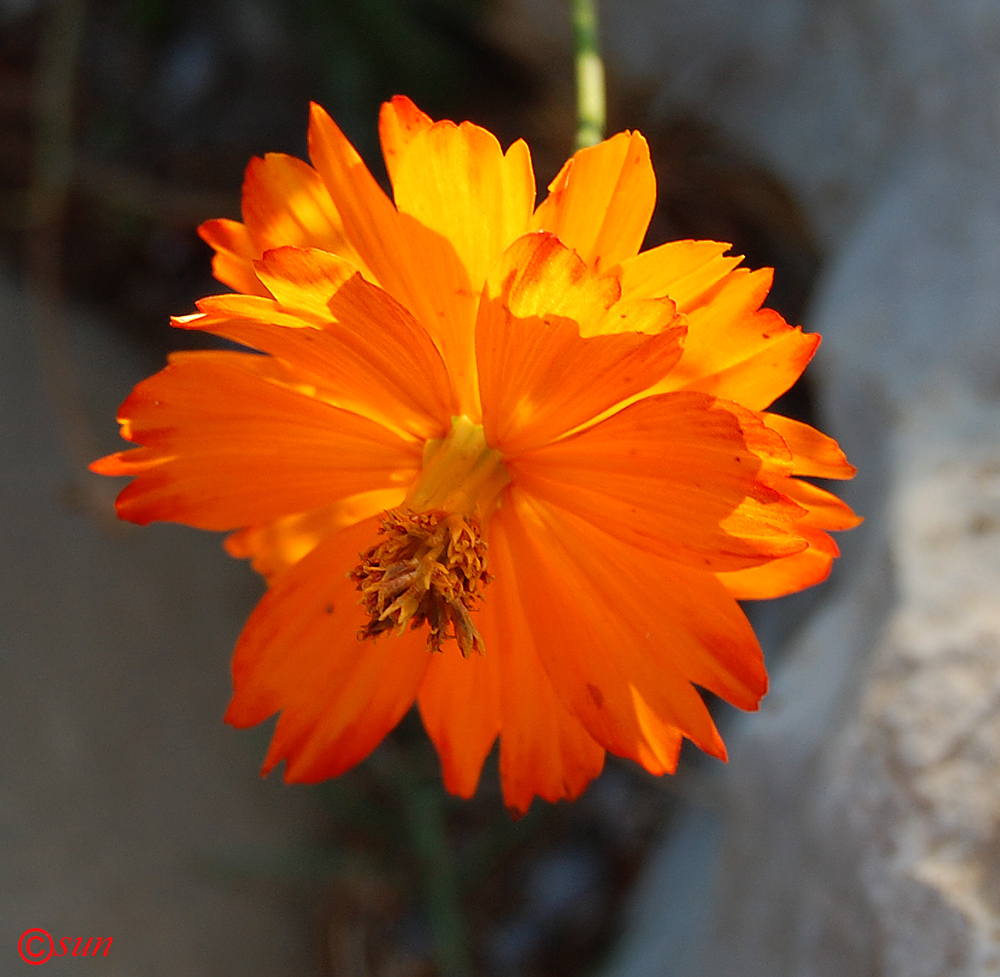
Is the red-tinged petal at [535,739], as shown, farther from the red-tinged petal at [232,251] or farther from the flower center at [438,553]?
the red-tinged petal at [232,251]

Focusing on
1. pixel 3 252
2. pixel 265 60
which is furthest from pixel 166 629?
pixel 265 60

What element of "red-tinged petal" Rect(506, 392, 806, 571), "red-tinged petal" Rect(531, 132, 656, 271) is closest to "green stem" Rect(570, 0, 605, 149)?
"red-tinged petal" Rect(531, 132, 656, 271)

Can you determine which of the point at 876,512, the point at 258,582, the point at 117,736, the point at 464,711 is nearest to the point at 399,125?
the point at 464,711

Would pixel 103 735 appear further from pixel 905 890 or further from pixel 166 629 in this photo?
pixel 905 890

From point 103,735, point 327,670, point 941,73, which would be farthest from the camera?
point 103,735

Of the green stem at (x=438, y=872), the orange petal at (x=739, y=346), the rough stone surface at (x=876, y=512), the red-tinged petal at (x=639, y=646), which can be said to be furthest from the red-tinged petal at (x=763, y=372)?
the green stem at (x=438, y=872)

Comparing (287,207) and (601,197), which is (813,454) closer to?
(601,197)
